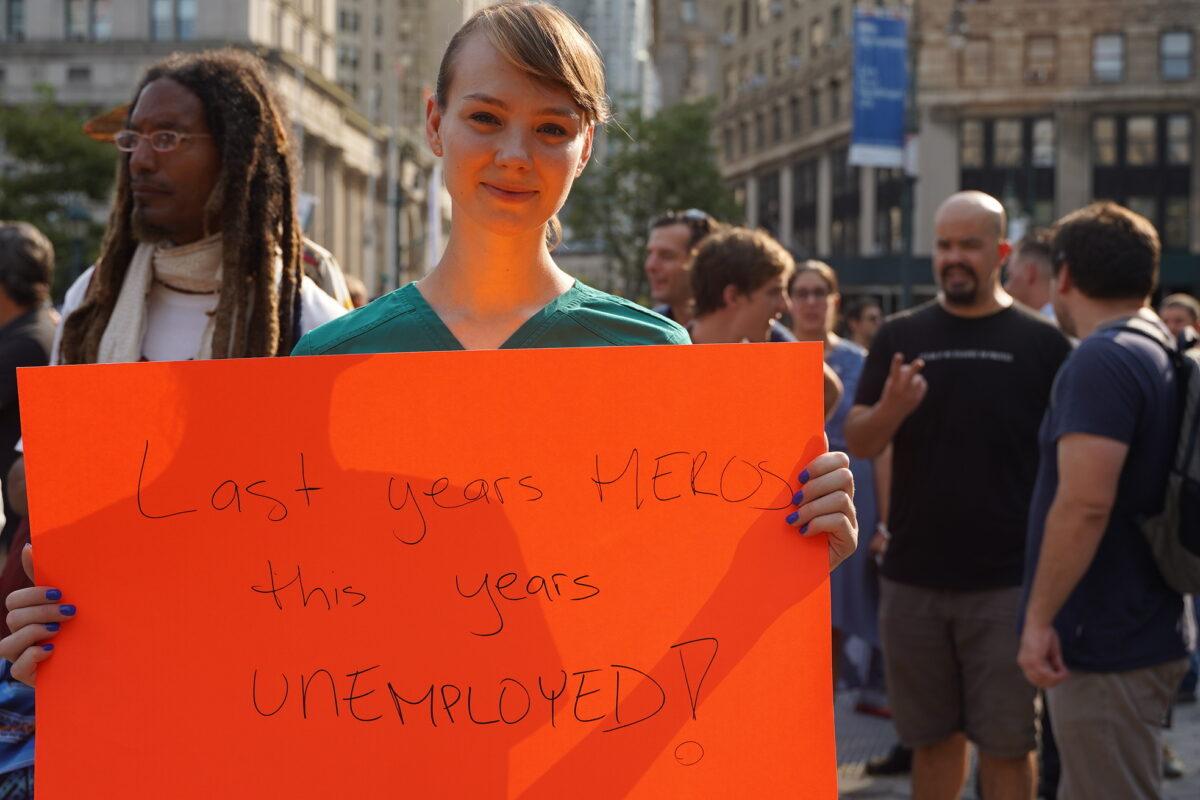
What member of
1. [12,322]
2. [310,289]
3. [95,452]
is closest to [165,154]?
[310,289]

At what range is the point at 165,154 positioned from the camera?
8.75 ft

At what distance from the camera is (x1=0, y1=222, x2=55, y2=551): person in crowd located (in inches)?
150

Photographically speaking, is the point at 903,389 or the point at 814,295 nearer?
the point at 903,389

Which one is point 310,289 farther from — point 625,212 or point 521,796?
point 625,212

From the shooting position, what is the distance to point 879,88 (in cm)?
1502

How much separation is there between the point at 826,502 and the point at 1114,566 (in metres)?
2.04

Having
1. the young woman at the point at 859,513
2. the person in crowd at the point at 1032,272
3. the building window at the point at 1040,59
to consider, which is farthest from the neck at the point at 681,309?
the building window at the point at 1040,59

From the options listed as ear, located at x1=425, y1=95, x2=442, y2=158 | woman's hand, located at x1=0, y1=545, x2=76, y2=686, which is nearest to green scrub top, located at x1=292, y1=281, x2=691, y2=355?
ear, located at x1=425, y1=95, x2=442, y2=158

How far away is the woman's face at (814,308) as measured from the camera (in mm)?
6758

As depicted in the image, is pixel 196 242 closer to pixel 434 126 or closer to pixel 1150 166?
pixel 434 126

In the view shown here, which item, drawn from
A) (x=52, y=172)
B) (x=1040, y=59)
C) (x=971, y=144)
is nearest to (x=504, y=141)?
(x=52, y=172)

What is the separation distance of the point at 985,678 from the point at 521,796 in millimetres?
3027

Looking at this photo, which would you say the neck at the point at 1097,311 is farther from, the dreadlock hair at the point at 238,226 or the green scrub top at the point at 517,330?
the dreadlock hair at the point at 238,226

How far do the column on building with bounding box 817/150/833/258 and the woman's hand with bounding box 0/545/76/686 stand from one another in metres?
52.3
